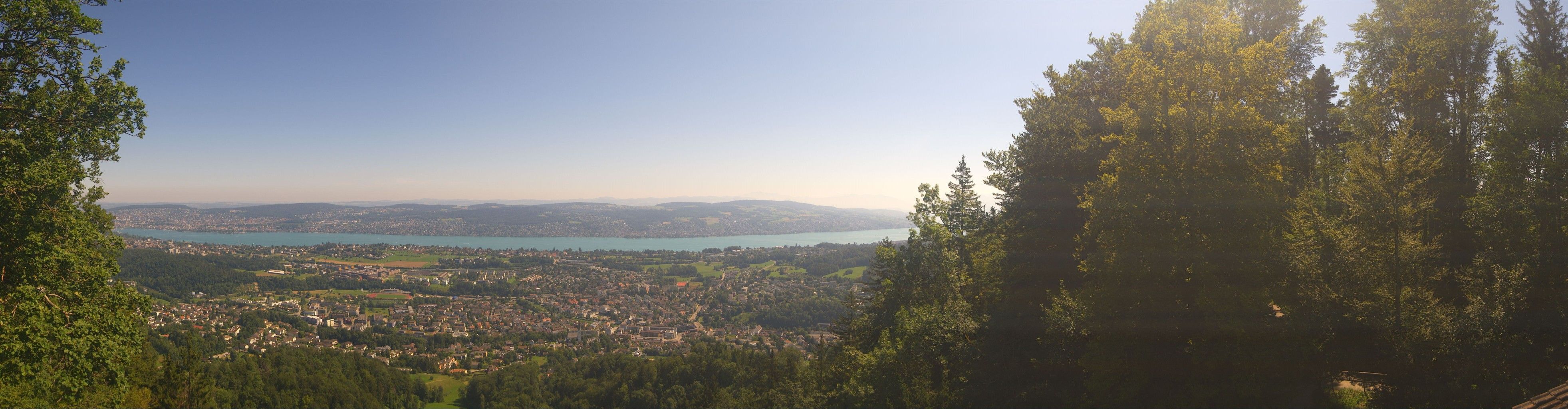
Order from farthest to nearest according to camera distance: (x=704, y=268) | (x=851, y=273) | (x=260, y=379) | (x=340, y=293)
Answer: (x=704, y=268)
(x=851, y=273)
(x=340, y=293)
(x=260, y=379)

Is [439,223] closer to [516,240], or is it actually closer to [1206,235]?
[516,240]

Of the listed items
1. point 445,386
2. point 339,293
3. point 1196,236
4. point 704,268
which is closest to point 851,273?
point 704,268

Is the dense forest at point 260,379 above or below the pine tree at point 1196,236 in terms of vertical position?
below

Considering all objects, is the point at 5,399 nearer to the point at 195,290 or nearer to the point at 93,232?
the point at 93,232

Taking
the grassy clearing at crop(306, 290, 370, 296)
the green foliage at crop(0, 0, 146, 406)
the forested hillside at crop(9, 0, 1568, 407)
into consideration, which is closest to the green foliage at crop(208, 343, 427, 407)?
the forested hillside at crop(9, 0, 1568, 407)

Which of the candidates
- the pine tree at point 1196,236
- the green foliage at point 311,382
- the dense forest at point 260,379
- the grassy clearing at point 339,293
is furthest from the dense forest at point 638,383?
the grassy clearing at point 339,293

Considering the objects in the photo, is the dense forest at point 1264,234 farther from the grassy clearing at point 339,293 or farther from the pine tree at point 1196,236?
the grassy clearing at point 339,293
